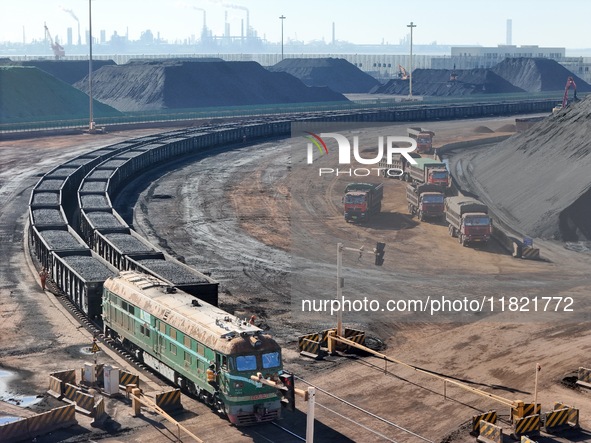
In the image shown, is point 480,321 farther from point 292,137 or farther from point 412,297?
point 292,137

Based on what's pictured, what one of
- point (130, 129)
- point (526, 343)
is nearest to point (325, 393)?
point (526, 343)

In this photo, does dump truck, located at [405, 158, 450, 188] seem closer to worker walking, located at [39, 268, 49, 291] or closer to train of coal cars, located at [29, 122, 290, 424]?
train of coal cars, located at [29, 122, 290, 424]

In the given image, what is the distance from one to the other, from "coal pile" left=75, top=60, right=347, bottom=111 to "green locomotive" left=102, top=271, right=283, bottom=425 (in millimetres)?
124499

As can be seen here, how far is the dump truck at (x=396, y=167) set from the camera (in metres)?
82.8

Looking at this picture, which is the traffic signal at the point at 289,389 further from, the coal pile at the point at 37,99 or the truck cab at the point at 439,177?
the coal pile at the point at 37,99

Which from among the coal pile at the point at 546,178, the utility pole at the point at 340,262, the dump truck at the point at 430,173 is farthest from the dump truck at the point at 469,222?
the utility pole at the point at 340,262

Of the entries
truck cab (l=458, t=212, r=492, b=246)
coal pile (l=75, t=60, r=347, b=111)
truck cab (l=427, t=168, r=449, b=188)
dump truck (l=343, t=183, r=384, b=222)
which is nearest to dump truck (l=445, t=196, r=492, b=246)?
truck cab (l=458, t=212, r=492, b=246)

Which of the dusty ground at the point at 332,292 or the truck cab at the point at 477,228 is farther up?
the truck cab at the point at 477,228

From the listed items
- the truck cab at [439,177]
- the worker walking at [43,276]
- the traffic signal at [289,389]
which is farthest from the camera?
the truck cab at [439,177]

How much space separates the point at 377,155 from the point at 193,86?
259 feet

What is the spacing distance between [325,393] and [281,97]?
488 feet

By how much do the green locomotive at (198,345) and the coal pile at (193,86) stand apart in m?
124

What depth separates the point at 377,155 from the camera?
318ft

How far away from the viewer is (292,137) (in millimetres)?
118125
